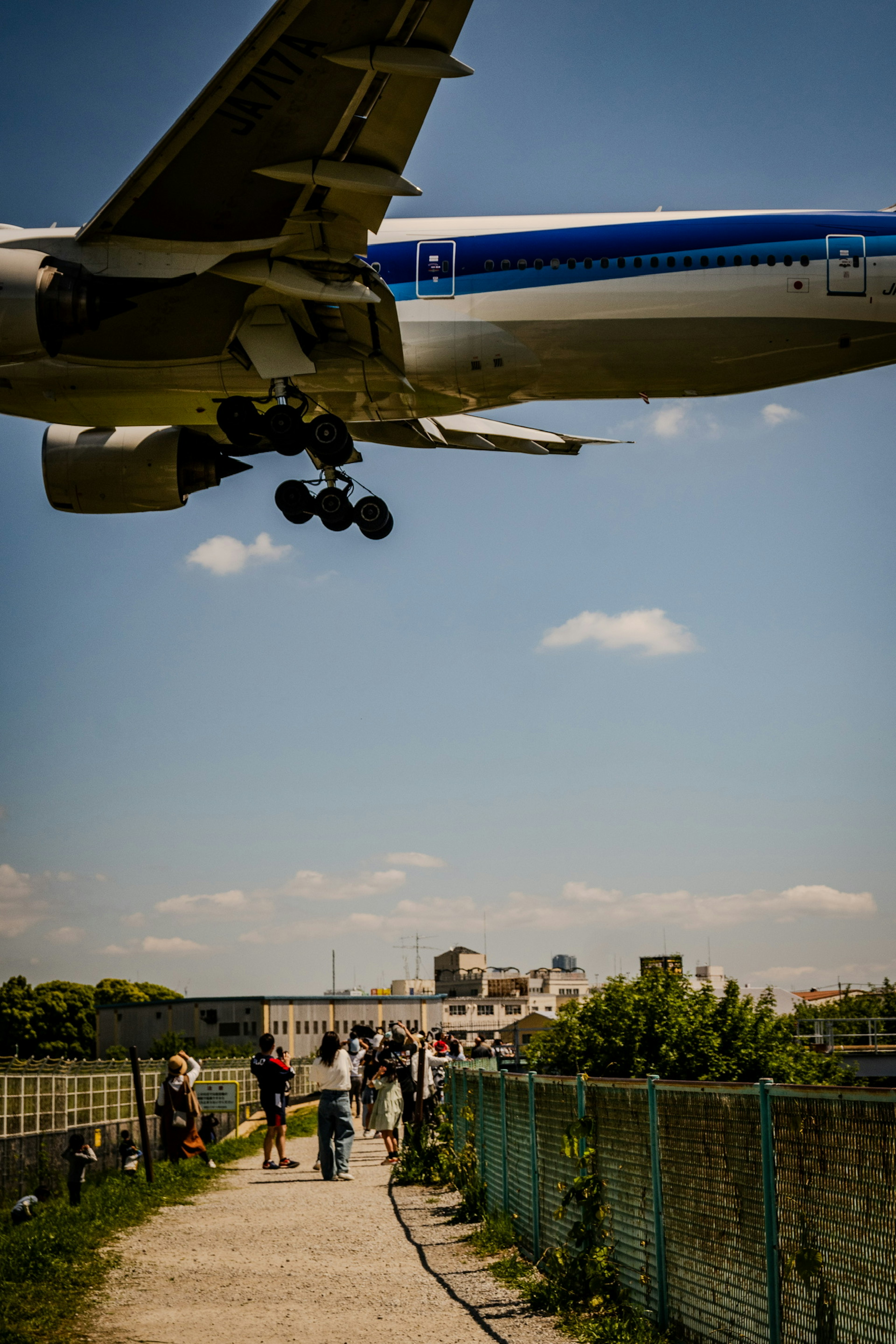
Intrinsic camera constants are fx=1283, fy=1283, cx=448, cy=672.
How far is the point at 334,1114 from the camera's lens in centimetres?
1852

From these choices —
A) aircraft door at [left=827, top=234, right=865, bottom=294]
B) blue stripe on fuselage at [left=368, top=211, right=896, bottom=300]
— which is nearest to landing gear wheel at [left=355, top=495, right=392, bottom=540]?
blue stripe on fuselage at [left=368, top=211, right=896, bottom=300]

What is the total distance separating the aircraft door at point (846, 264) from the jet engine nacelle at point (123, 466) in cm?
953

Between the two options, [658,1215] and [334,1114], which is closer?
[658,1215]

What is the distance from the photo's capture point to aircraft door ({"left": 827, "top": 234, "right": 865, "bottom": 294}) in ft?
61.0

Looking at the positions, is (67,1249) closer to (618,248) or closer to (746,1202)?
(746,1202)

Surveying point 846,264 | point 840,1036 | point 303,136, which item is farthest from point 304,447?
point 840,1036

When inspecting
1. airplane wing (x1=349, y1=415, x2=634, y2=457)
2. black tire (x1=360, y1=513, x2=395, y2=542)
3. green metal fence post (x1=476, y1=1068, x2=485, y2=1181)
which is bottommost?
green metal fence post (x1=476, y1=1068, x2=485, y2=1181)

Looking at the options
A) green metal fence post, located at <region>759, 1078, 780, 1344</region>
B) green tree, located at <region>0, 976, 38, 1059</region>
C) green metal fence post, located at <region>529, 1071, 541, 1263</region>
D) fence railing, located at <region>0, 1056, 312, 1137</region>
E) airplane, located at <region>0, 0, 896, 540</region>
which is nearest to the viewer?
green metal fence post, located at <region>759, 1078, 780, 1344</region>

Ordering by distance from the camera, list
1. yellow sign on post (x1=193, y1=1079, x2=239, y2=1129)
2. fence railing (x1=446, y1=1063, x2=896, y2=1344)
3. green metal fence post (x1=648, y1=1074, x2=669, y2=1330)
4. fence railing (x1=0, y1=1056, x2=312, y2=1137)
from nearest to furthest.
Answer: fence railing (x1=446, y1=1063, x2=896, y2=1344)
green metal fence post (x1=648, y1=1074, x2=669, y2=1330)
fence railing (x1=0, y1=1056, x2=312, y2=1137)
yellow sign on post (x1=193, y1=1079, x2=239, y2=1129)

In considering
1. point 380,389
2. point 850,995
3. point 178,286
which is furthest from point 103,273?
point 850,995

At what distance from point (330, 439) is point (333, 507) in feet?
6.27

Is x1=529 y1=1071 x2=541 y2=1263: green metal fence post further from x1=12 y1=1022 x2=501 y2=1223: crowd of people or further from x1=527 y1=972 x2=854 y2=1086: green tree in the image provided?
x1=527 y1=972 x2=854 y2=1086: green tree

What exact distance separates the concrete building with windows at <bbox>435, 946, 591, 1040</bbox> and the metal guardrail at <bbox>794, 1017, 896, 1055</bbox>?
102 meters

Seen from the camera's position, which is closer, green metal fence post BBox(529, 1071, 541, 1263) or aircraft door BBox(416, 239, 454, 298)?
green metal fence post BBox(529, 1071, 541, 1263)
